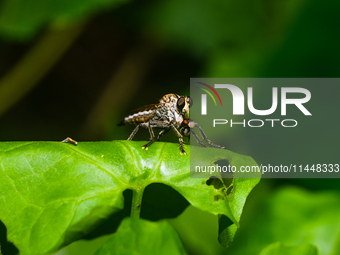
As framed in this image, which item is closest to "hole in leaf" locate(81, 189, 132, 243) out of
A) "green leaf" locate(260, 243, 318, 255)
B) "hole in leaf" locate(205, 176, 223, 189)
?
"hole in leaf" locate(205, 176, 223, 189)

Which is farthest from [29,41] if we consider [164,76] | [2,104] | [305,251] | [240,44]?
[305,251]

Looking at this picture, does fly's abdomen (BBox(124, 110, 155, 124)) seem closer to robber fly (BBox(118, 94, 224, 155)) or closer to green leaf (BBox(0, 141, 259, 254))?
robber fly (BBox(118, 94, 224, 155))

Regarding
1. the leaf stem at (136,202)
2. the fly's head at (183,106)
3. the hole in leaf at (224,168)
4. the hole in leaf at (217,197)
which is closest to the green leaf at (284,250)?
the hole in leaf at (217,197)

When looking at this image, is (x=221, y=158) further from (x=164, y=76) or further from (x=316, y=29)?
(x=164, y=76)

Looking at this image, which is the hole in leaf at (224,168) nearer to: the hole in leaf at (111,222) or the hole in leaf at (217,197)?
the hole in leaf at (217,197)

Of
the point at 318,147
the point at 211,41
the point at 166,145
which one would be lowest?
the point at 166,145

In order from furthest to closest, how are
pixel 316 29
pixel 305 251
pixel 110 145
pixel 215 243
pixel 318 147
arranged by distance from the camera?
pixel 316 29 → pixel 318 147 → pixel 215 243 → pixel 110 145 → pixel 305 251
